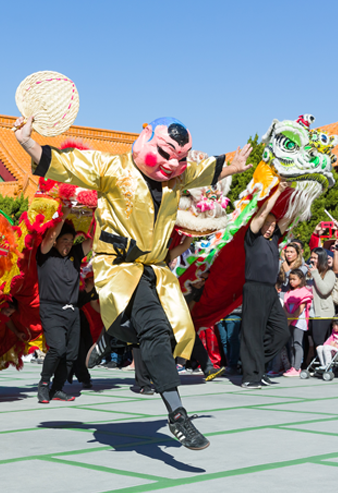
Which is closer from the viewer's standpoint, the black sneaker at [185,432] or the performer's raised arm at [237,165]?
the black sneaker at [185,432]

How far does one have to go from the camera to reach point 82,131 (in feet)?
89.7

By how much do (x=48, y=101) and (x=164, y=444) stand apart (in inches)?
91.0

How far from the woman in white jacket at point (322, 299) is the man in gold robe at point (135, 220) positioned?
4687 millimetres

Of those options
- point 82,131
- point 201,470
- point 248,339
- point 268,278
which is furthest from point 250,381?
point 82,131

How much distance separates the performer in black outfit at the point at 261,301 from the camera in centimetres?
725

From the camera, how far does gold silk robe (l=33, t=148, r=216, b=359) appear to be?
400 centimetres

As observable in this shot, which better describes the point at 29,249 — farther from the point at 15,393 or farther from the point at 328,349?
the point at 328,349

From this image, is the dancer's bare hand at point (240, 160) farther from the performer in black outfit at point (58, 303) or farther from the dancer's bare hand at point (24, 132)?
the performer in black outfit at point (58, 303)

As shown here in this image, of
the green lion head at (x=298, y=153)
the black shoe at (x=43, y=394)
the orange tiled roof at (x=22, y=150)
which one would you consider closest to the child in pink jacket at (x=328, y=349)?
the green lion head at (x=298, y=153)

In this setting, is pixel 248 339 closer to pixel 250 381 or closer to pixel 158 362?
pixel 250 381

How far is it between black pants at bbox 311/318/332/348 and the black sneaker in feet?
17.1

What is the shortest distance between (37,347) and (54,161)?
2870mm

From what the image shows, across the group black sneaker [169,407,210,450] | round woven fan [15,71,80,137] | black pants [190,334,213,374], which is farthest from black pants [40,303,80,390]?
black sneaker [169,407,210,450]

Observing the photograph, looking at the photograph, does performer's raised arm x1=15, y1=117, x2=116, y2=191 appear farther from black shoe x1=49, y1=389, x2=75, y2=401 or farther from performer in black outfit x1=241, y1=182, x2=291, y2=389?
performer in black outfit x1=241, y1=182, x2=291, y2=389
